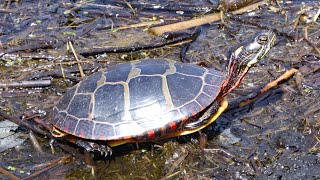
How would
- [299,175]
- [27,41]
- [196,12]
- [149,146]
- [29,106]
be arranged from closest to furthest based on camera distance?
[299,175] < [149,146] < [29,106] < [27,41] < [196,12]

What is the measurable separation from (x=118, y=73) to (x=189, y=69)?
70 cm

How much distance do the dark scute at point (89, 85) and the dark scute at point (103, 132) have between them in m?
0.40

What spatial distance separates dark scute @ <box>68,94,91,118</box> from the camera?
4.82 meters

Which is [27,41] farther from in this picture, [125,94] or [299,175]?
[299,175]

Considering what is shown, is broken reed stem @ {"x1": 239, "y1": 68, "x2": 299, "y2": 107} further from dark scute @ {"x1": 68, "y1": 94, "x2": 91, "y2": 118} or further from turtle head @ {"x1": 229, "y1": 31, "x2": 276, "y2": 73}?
dark scute @ {"x1": 68, "y1": 94, "x2": 91, "y2": 118}

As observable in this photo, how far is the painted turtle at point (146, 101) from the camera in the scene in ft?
15.5

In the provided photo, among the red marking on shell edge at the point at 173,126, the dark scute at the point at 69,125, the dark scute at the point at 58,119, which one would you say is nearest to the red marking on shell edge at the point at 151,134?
the red marking on shell edge at the point at 173,126

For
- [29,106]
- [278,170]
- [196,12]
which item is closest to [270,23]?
[196,12]

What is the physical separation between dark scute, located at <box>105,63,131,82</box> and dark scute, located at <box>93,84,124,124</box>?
0.26ft

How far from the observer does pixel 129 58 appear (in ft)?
22.3

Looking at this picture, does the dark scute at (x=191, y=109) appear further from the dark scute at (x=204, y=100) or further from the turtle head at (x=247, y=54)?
the turtle head at (x=247, y=54)

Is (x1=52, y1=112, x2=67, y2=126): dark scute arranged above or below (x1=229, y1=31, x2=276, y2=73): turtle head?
below

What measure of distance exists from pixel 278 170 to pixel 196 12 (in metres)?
3.58

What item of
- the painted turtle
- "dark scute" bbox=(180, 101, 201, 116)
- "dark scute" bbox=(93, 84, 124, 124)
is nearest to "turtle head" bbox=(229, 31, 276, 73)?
the painted turtle
